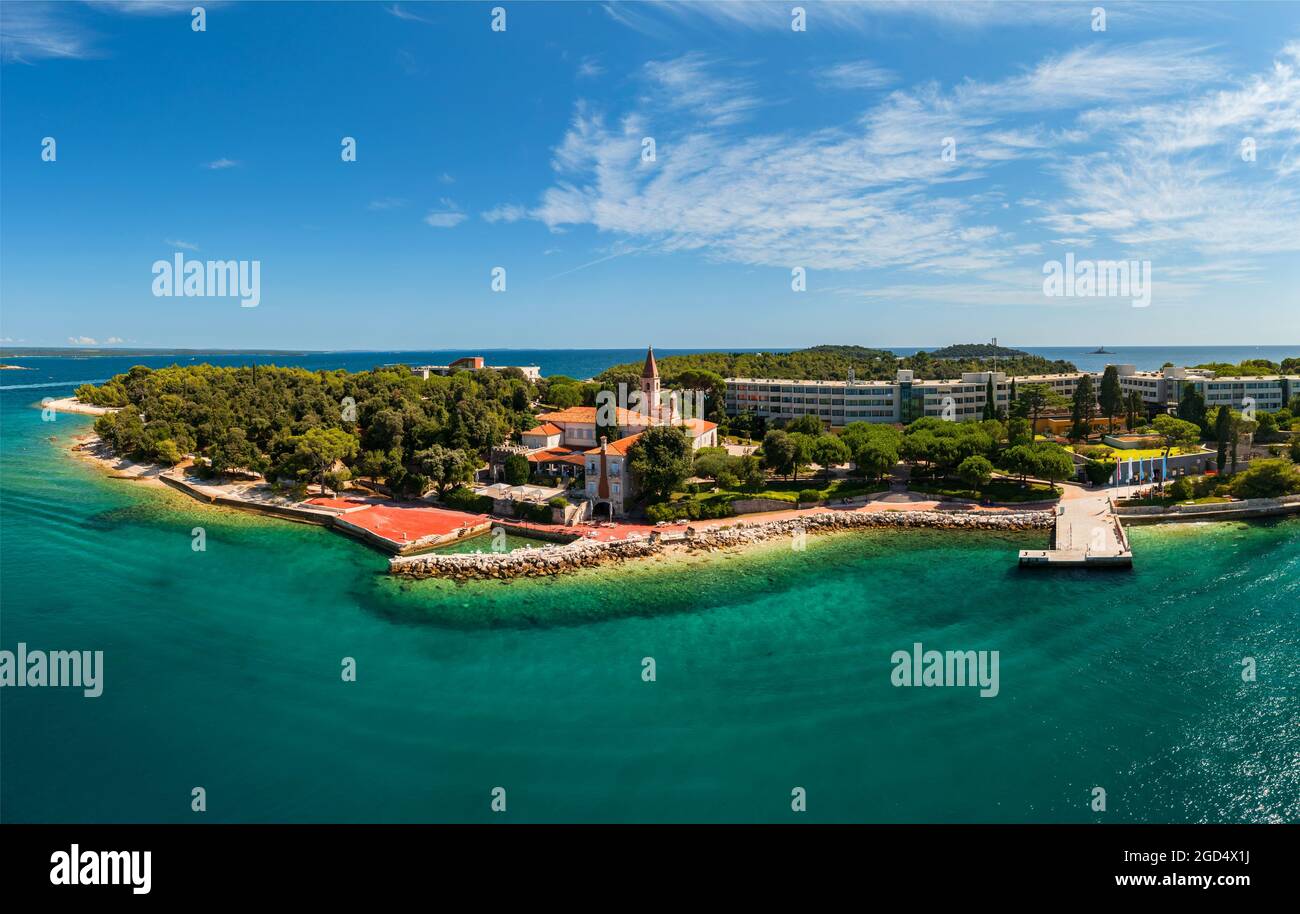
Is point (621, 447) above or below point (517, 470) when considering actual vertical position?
above

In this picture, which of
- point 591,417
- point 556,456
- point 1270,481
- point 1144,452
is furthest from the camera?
point 591,417

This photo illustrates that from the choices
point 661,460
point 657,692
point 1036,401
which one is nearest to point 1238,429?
point 1036,401

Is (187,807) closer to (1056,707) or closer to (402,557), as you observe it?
(402,557)

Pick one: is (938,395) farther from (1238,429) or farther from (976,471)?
(976,471)

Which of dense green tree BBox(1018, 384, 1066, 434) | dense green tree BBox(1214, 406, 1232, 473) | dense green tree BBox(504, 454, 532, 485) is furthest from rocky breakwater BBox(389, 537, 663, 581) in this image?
dense green tree BBox(1214, 406, 1232, 473)

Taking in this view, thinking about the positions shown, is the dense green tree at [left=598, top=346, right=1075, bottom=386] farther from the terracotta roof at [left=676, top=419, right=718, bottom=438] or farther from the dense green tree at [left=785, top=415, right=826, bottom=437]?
the dense green tree at [left=785, top=415, right=826, bottom=437]

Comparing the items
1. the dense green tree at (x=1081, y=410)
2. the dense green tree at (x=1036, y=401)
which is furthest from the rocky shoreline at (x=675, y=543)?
the dense green tree at (x=1081, y=410)

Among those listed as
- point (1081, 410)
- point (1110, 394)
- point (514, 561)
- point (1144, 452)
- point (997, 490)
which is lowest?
point (514, 561)

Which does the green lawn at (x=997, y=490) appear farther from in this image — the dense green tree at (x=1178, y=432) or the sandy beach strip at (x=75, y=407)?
the sandy beach strip at (x=75, y=407)
